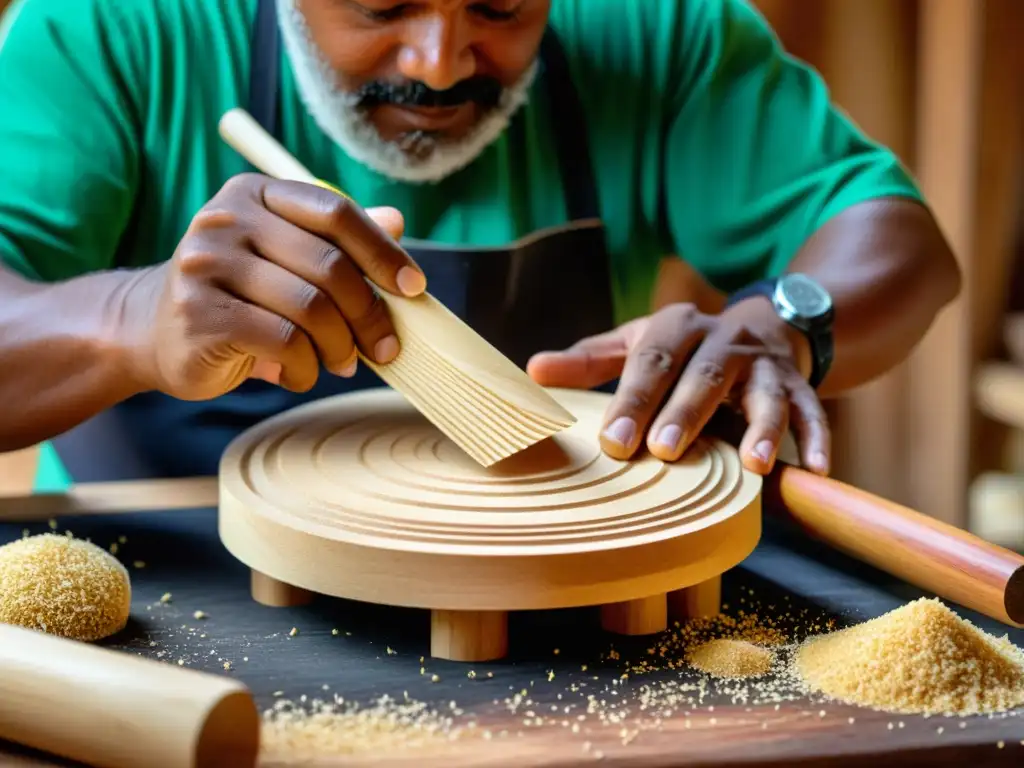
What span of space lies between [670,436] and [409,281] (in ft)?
0.99

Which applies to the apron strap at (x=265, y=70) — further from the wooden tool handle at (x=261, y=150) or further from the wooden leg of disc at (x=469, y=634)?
the wooden leg of disc at (x=469, y=634)

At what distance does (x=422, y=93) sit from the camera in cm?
156

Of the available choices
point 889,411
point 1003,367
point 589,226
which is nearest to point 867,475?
point 889,411

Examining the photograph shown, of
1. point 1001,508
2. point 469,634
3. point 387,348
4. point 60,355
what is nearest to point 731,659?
point 469,634

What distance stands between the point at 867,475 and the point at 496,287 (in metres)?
1.36

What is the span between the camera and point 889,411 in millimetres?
2738

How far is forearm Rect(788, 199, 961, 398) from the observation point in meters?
1.62

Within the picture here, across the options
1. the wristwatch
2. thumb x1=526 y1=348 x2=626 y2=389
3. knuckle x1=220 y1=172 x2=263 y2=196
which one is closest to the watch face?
the wristwatch

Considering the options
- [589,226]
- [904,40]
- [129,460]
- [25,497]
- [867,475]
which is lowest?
[867,475]

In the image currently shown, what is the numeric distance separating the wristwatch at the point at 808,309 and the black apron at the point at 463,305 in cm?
39

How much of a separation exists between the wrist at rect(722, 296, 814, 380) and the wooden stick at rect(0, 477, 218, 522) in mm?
681

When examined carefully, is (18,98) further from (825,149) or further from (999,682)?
(999,682)

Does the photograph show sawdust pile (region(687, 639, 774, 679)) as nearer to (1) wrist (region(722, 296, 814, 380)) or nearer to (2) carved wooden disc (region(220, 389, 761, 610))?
(2) carved wooden disc (region(220, 389, 761, 610))

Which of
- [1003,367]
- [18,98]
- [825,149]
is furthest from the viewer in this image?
[1003,367]
